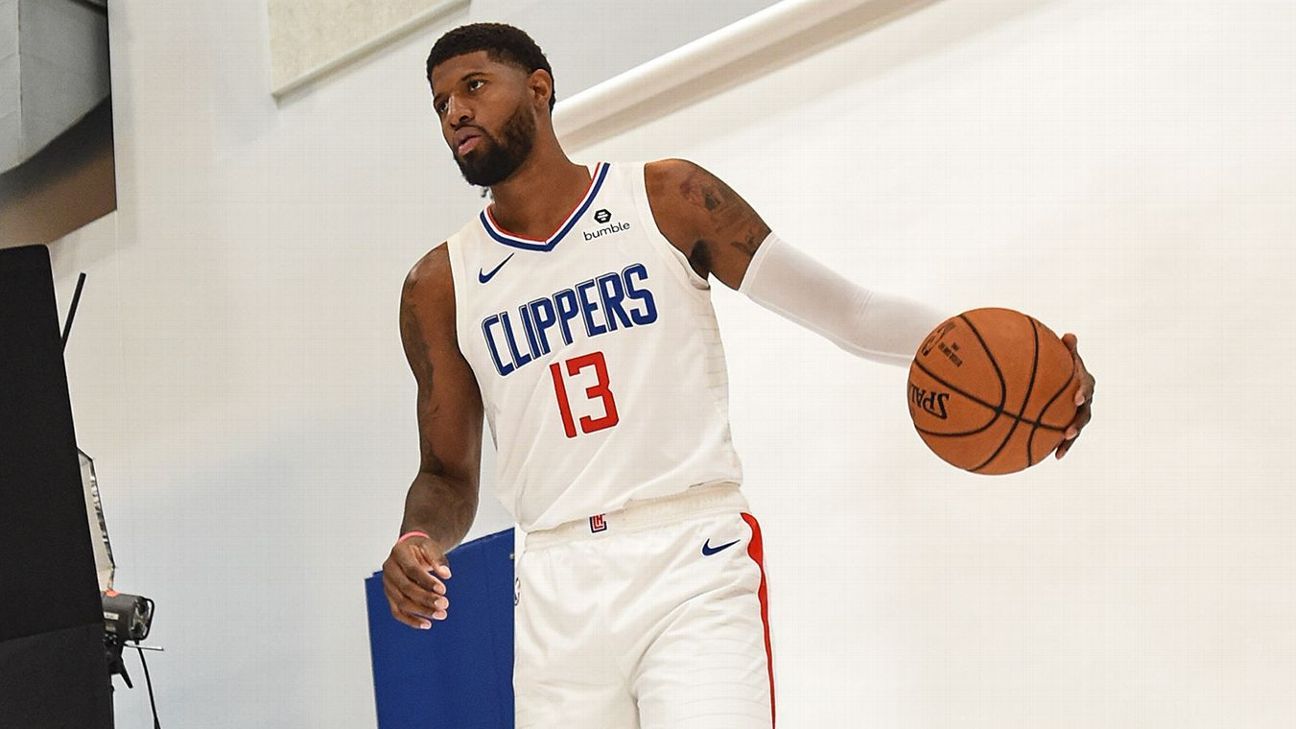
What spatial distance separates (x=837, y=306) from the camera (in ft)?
6.94

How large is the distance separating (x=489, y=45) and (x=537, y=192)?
263mm

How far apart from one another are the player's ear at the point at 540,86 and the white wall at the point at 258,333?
135 cm

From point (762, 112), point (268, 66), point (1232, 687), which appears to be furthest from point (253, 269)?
point (1232, 687)

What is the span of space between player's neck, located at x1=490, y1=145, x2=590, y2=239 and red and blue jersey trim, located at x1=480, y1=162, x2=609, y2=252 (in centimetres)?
1

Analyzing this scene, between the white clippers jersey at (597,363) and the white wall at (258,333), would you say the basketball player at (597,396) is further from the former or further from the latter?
the white wall at (258,333)

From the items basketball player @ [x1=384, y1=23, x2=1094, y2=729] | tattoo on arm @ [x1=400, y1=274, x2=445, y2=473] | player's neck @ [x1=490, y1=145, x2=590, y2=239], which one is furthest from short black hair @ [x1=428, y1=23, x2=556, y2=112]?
tattoo on arm @ [x1=400, y1=274, x2=445, y2=473]

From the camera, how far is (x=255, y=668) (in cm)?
464

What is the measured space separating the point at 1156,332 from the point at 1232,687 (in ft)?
2.27

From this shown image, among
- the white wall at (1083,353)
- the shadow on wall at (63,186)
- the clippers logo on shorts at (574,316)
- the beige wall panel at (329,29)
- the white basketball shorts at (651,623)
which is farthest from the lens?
the shadow on wall at (63,186)

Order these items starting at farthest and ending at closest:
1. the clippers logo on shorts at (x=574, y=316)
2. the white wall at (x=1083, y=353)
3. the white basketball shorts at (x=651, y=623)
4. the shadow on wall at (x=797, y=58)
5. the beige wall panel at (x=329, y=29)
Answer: the beige wall panel at (x=329, y=29), the shadow on wall at (x=797, y=58), the white wall at (x=1083, y=353), the clippers logo on shorts at (x=574, y=316), the white basketball shorts at (x=651, y=623)

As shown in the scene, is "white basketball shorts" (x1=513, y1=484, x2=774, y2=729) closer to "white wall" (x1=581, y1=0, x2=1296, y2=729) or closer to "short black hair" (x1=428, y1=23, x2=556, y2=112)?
"short black hair" (x1=428, y1=23, x2=556, y2=112)

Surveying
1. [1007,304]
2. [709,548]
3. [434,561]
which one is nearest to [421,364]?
[434,561]

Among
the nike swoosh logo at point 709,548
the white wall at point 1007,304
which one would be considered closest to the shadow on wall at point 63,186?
the white wall at point 1007,304

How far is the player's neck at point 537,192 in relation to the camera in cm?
221
